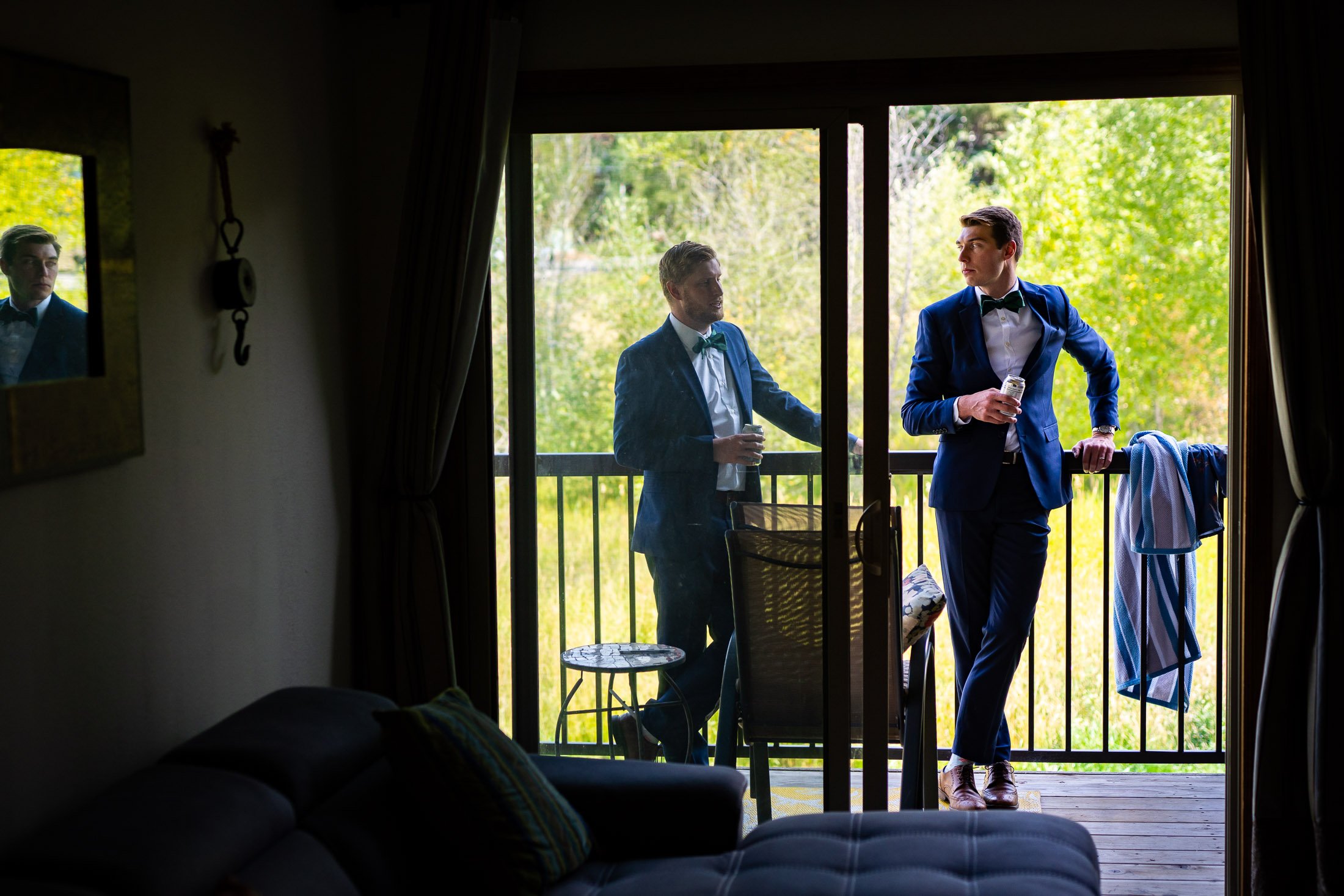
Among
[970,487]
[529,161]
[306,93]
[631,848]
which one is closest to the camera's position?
[631,848]

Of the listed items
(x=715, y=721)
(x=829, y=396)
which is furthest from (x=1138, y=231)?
(x=715, y=721)

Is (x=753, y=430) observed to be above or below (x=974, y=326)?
below

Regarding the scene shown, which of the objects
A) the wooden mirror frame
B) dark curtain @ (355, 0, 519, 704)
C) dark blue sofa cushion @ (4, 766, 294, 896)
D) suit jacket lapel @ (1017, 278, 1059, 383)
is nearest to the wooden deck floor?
dark curtain @ (355, 0, 519, 704)

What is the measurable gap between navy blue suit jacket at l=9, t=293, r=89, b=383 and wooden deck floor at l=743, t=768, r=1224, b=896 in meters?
2.02

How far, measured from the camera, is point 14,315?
1833 mm

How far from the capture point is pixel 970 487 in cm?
379

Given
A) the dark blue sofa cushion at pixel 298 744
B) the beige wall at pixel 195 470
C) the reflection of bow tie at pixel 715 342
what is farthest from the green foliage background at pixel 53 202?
the reflection of bow tie at pixel 715 342

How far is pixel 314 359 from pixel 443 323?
0.33 metres

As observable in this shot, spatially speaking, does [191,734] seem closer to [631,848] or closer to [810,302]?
[631,848]

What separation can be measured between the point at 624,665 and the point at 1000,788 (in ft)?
4.56

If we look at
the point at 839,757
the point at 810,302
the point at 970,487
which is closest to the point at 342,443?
the point at 810,302

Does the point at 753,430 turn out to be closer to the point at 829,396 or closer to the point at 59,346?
the point at 829,396

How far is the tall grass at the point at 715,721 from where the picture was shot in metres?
3.24

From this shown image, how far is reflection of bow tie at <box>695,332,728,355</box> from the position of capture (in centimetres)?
316
